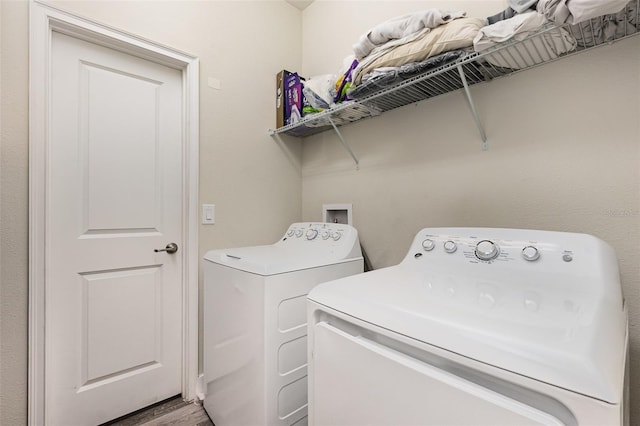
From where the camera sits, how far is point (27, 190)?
1335 millimetres

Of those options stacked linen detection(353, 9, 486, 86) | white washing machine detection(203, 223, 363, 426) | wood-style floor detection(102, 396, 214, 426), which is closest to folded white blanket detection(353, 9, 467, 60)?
stacked linen detection(353, 9, 486, 86)

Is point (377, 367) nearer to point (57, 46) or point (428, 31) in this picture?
point (428, 31)

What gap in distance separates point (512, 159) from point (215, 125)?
167 cm

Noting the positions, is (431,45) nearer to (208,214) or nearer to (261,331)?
(261,331)

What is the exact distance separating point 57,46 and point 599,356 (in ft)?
7.46

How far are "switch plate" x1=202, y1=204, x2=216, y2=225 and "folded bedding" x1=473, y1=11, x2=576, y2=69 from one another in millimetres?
1595

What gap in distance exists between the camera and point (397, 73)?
1.28 m

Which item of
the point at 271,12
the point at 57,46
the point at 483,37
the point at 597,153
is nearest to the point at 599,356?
the point at 597,153

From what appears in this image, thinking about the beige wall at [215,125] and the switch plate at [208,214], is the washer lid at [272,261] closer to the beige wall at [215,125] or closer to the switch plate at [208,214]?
the switch plate at [208,214]

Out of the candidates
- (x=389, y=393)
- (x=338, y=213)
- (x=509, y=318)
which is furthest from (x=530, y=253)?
(x=338, y=213)

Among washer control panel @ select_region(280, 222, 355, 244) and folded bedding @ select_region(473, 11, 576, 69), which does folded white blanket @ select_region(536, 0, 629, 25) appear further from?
washer control panel @ select_region(280, 222, 355, 244)

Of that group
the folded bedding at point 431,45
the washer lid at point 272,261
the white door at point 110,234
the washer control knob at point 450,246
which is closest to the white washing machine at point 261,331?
the washer lid at point 272,261

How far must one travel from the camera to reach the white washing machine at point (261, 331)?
3.89ft

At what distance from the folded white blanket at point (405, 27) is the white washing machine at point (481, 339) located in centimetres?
87
